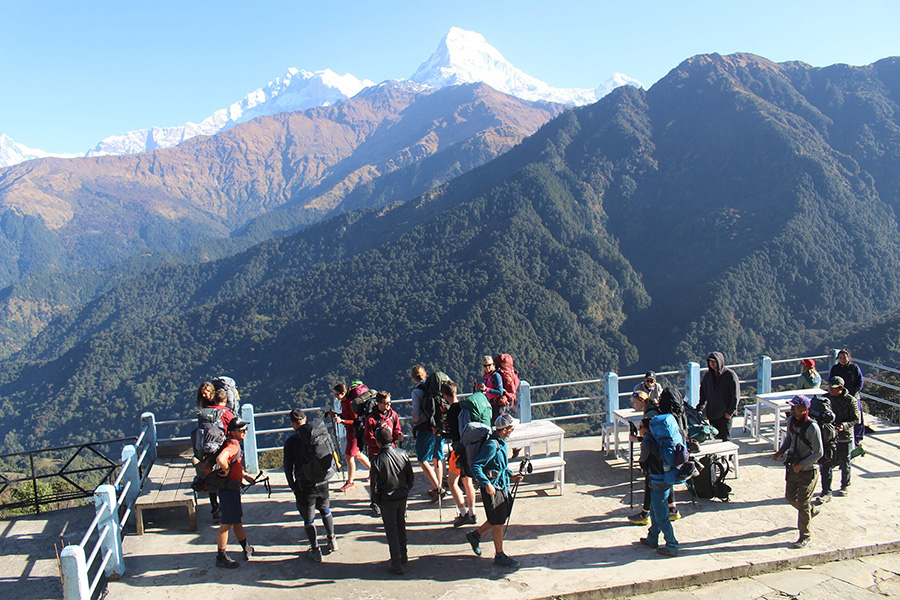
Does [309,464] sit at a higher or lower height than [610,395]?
higher

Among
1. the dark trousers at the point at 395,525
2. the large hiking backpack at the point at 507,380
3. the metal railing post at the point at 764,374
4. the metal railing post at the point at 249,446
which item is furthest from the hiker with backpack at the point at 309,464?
the metal railing post at the point at 764,374

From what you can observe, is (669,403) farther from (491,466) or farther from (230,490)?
(230,490)

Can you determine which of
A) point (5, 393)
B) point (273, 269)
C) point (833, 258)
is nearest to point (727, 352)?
point (833, 258)

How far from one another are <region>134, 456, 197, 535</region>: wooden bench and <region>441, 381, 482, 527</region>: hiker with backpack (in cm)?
305

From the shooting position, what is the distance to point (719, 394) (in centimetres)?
826

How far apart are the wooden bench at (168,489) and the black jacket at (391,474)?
2718mm

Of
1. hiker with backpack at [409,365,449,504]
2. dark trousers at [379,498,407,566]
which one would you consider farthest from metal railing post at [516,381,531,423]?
dark trousers at [379,498,407,566]

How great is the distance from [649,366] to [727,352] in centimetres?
1076

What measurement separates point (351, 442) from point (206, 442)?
2.08m

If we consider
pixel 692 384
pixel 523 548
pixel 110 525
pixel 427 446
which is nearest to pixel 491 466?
pixel 523 548

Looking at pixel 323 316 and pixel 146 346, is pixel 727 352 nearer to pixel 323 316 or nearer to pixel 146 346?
pixel 323 316

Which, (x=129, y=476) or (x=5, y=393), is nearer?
(x=129, y=476)

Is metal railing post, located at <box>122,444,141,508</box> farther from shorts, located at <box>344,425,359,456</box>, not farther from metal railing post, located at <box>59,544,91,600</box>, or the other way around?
shorts, located at <box>344,425,359,456</box>

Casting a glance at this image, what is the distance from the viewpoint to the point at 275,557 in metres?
6.70
